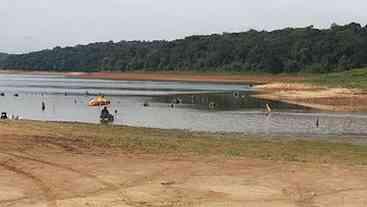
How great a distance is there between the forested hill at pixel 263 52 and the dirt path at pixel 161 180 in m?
114

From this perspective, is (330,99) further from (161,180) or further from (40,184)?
(40,184)

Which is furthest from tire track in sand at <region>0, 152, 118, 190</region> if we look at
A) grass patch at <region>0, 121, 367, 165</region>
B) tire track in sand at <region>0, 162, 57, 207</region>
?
grass patch at <region>0, 121, 367, 165</region>

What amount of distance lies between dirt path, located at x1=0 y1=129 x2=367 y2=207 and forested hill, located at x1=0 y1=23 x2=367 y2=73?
114 metres

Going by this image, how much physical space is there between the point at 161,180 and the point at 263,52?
451 ft

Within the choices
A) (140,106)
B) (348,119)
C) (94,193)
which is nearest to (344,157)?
(94,193)

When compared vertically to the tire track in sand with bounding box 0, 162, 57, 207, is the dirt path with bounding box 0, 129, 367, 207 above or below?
below

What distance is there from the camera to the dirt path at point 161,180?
41.5ft

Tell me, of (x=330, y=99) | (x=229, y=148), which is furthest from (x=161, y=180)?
(x=330, y=99)

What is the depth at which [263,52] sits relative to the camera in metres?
150

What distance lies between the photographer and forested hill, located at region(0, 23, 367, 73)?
136 metres

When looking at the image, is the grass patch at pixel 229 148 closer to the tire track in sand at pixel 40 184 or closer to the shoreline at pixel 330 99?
the tire track in sand at pixel 40 184

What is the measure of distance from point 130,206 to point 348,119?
3406 centimetres

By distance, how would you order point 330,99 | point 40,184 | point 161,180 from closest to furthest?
point 40,184, point 161,180, point 330,99

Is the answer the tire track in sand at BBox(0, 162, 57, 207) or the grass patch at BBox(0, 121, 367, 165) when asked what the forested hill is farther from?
the tire track in sand at BBox(0, 162, 57, 207)
